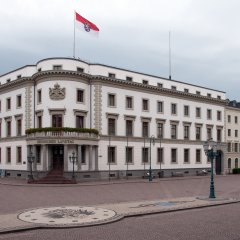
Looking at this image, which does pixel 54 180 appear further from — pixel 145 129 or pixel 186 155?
pixel 186 155

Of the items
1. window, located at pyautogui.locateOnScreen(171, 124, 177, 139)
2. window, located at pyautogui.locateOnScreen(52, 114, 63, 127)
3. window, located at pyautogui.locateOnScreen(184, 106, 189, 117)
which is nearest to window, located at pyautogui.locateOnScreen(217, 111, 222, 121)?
window, located at pyautogui.locateOnScreen(184, 106, 189, 117)

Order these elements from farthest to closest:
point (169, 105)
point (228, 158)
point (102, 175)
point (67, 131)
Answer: point (228, 158) → point (169, 105) → point (102, 175) → point (67, 131)

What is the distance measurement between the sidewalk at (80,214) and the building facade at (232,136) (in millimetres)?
49763

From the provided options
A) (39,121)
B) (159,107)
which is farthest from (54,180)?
(159,107)

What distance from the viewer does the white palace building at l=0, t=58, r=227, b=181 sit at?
45.8 metres

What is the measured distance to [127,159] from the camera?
5147 centimetres

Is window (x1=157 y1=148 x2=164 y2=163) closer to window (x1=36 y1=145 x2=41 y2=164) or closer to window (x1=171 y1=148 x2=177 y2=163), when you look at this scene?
window (x1=171 y1=148 x2=177 y2=163)

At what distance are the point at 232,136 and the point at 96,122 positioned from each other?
35222 mm

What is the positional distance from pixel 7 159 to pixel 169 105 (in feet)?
82.5

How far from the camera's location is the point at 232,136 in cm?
7288

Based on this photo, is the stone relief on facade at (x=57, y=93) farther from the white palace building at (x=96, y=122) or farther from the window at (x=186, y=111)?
the window at (x=186, y=111)

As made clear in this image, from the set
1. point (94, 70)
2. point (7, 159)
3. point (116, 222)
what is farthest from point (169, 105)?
point (116, 222)

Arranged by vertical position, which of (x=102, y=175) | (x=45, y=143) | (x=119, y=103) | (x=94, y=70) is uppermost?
(x=94, y=70)

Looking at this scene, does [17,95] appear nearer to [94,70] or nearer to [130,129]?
[94,70]
